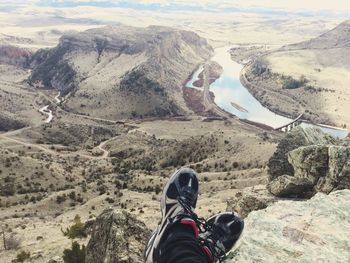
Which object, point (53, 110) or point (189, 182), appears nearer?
point (189, 182)

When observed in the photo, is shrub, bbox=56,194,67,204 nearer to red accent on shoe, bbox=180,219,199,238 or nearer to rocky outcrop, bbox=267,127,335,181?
rocky outcrop, bbox=267,127,335,181

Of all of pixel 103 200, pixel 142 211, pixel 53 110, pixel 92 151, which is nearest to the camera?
pixel 142 211

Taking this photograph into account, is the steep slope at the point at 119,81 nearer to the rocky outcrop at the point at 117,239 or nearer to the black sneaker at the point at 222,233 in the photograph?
the rocky outcrop at the point at 117,239

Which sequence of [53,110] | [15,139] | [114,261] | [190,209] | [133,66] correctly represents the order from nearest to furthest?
1. [190,209]
2. [114,261]
3. [15,139]
4. [53,110]
5. [133,66]

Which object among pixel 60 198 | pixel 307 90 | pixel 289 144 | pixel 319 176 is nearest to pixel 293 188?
pixel 319 176

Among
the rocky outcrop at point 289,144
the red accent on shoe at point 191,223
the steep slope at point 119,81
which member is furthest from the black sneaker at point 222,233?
the steep slope at point 119,81

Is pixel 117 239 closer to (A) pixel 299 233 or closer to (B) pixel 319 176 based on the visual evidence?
(A) pixel 299 233

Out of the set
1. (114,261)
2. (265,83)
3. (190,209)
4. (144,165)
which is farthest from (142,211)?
(265,83)

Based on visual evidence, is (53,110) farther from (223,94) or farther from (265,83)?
(265,83)
